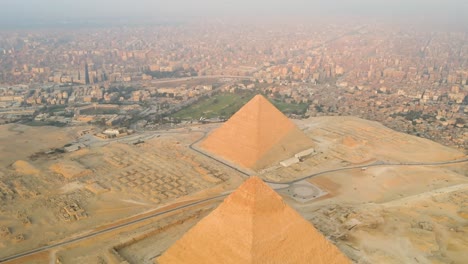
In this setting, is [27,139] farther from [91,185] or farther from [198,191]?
[198,191]

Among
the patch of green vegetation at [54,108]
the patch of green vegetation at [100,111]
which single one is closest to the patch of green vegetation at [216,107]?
the patch of green vegetation at [100,111]

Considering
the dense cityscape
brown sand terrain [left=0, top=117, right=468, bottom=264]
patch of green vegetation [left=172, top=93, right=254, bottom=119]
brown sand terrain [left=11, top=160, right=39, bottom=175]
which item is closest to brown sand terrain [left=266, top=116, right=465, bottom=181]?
brown sand terrain [left=0, top=117, right=468, bottom=264]

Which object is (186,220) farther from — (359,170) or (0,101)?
(0,101)

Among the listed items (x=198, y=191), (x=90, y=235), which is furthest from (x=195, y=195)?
(x=90, y=235)

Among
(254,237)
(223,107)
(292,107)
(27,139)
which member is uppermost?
(254,237)

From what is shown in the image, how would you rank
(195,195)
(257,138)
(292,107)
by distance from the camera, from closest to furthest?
(195,195) → (257,138) → (292,107)

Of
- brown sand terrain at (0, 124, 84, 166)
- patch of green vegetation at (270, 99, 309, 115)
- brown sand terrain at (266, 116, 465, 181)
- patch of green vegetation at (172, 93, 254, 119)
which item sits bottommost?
patch of green vegetation at (172, 93, 254, 119)

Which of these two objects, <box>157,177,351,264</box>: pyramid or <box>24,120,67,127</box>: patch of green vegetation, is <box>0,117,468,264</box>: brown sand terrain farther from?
<box>24,120,67,127</box>: patch of green vegetation
